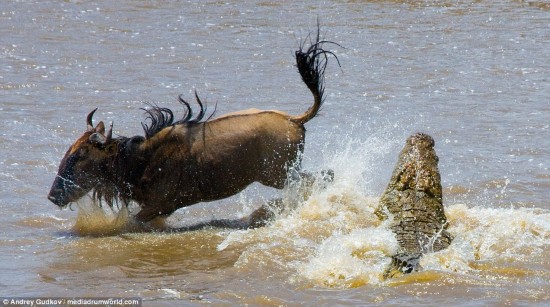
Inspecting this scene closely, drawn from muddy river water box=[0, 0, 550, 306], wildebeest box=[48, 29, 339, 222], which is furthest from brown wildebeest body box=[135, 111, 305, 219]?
muddy river water box=[0, 0, 550, 306]

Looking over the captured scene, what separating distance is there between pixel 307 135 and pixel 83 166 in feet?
9.69

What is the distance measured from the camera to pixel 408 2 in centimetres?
1848

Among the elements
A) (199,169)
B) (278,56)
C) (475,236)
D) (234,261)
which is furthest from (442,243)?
(278,56)

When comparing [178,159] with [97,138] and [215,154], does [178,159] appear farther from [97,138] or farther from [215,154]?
[97,138]

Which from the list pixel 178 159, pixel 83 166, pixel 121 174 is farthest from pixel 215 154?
pixel 83 166

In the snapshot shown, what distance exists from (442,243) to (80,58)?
332 inches

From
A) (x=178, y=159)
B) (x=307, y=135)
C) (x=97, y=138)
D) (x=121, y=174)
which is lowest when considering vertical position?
(x=307, y=135)

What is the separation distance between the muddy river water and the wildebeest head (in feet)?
0.60

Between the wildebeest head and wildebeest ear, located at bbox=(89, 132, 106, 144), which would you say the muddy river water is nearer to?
the wildebeest head

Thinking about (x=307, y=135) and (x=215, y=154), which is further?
(x=307, y=135)

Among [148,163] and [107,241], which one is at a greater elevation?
[148,163]

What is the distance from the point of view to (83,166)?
7.49 meters

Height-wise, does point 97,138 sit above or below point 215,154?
above

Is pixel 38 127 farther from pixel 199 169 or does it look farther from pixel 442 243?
pixel 442 243
